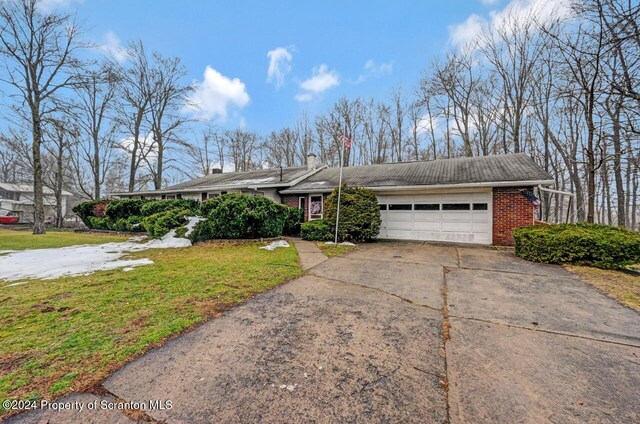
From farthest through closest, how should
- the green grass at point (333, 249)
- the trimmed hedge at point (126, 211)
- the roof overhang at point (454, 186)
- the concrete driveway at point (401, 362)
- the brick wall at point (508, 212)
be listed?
1. the trimmed hedge at point (126, 211)
2. the brick wall at point (508, 212)
3. the roof overhang at point (454, 186)
4. the green grass at point (333, 249)
5. the concrete driveway at point (401, 362)

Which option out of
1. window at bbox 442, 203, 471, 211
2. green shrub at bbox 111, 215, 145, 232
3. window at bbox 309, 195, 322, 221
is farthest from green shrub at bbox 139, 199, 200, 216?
window at bbox 442, 203, 471, 211

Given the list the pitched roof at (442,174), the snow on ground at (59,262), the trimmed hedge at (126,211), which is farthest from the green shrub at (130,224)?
the pitched roof at (442,174)

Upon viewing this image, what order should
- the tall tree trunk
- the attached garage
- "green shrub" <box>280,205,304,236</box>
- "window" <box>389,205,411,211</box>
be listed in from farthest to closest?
1. the tall tree trunk
2. "green shrub" <box>280,205,304,236</box>
3. "window" <box>389,205,411,211</box>
4. the attached garage

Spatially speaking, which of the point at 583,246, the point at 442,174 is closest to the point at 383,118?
the point at 442,174

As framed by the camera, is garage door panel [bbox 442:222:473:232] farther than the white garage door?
Yes

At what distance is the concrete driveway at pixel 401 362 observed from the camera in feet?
5.81

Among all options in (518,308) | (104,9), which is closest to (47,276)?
(518,308)

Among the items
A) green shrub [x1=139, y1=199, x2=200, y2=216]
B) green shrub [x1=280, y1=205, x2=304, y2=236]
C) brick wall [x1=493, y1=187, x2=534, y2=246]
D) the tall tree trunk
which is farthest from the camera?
the tall tree trunk

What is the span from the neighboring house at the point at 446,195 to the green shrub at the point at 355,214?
120 centimetres

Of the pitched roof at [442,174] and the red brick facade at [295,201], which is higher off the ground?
the pitched roof at [442,174]

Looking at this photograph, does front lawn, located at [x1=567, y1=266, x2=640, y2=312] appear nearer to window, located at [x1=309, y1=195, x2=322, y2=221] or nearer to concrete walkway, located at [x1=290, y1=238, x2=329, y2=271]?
concrete walkway, located at [x1=290, y1=238, x2=329, y2=271]

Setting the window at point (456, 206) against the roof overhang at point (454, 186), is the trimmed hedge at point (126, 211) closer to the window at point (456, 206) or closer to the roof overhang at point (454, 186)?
the roof overhang at point (454, 186)

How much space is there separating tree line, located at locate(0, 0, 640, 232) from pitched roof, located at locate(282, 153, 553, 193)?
5.93ft

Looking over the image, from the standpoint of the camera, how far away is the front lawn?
405 cm
